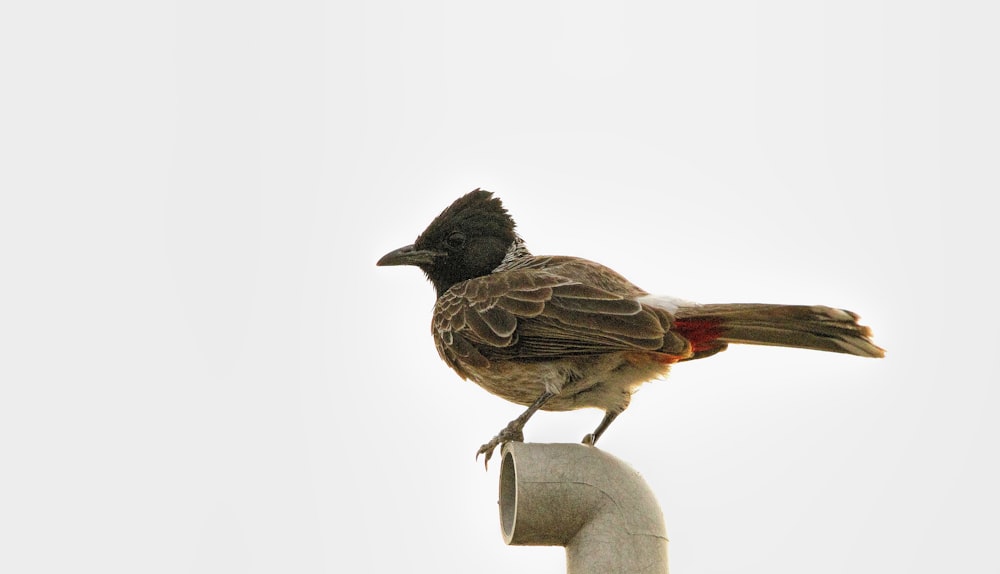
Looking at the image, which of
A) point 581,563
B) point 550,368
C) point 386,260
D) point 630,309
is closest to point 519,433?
point 550,368

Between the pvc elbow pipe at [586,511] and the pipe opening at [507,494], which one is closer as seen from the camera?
the pvc elbow pipe at [586,511]

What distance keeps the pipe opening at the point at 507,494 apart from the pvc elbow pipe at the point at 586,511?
109mm

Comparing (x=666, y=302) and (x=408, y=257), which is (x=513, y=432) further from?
(x=408, y=257)

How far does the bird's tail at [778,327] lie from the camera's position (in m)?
4.72

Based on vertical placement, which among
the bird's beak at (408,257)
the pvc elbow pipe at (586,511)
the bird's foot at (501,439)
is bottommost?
the pvc elbow pipe at (586,511)

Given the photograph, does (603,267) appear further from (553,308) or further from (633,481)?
(633,481)

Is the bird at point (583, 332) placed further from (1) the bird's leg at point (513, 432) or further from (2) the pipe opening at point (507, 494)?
(2) the pipe opening at point (507, 494)

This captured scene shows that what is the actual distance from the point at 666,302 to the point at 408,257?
6.14 feet

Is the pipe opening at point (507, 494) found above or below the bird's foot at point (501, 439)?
below

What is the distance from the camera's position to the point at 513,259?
658 centimetres

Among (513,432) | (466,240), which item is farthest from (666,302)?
(466,240)

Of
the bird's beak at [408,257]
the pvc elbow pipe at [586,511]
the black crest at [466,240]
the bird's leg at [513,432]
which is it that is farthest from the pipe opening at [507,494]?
the bird's beak at [408,257]

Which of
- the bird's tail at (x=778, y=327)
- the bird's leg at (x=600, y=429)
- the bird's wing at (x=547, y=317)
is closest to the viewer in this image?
the bird's tail at (x=778, y=327)

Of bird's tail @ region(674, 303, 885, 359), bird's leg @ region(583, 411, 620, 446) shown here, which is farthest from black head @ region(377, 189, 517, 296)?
bird's tail @ region(674, 303, 885, 359)
